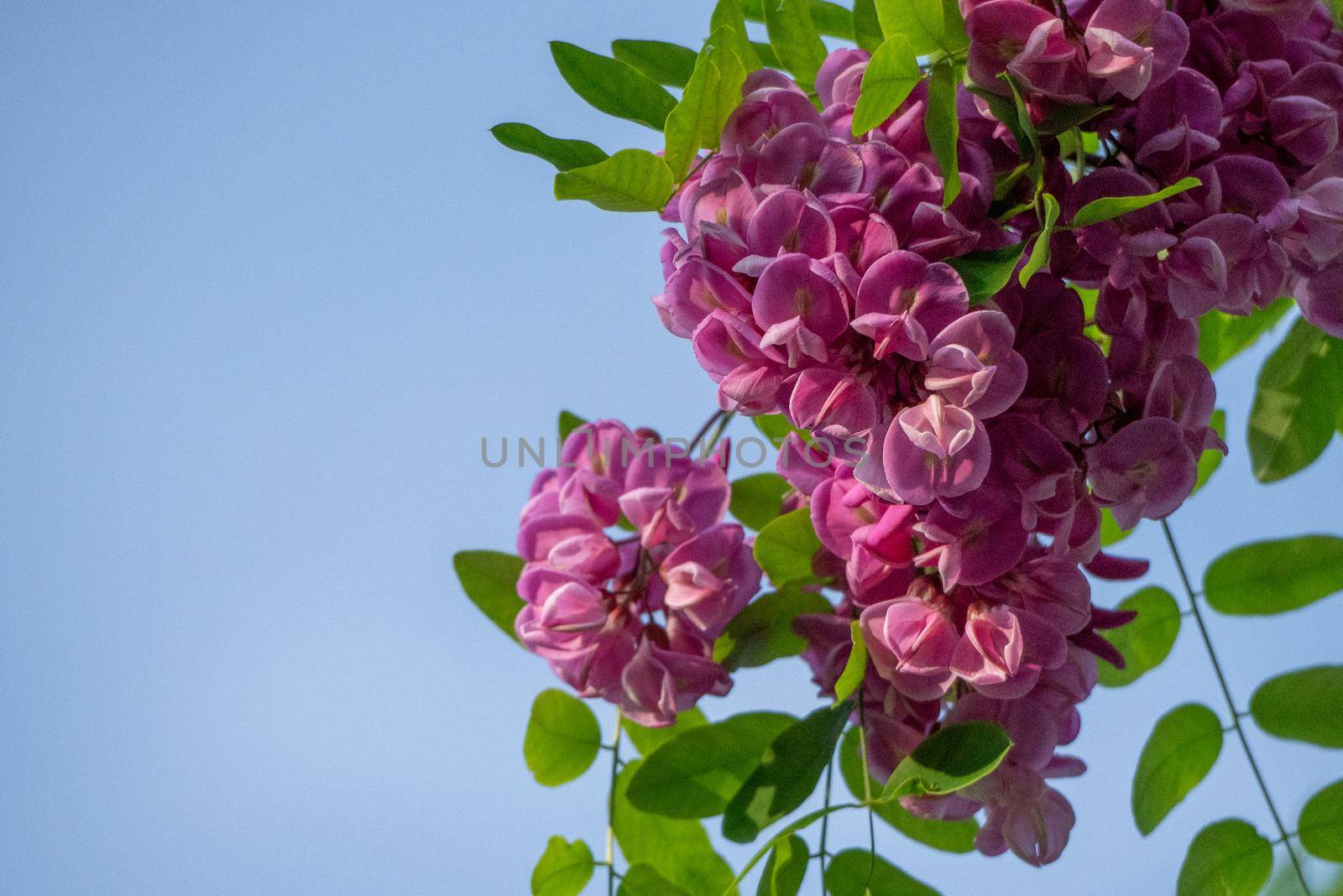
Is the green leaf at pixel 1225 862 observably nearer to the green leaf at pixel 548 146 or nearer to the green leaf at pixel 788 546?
the green leaf at pixel 788 546

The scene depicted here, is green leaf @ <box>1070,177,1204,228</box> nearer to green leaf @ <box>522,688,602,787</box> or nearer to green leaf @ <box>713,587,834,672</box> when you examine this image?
green leaf @ <box>713,587,834,672</box>

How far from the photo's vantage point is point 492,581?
0.77 metres

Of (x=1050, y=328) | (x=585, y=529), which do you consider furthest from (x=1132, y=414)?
(x=585, y=529)

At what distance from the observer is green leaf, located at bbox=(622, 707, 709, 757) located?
79 centimetres

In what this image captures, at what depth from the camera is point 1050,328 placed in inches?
21.0

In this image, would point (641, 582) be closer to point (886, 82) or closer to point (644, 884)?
point (644, 884)

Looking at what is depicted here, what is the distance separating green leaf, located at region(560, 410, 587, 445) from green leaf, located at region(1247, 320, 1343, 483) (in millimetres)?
467

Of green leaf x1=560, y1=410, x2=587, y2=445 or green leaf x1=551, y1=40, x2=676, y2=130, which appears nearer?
green leaf x1=551, y1=40, x2=676, y2=130

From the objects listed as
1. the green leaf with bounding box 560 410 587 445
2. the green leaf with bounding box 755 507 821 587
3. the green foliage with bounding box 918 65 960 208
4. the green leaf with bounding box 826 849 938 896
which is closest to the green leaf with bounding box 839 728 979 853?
the green leaf with bounding box 826 849 938 896

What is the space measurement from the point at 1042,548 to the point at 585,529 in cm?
26

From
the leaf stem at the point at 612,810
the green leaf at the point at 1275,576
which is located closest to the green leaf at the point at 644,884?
the leaf stem at the point at 612,810

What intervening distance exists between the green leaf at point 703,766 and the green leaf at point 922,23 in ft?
1.26

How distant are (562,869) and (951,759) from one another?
0.27 metres

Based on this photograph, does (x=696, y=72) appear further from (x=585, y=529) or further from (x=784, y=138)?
(x=585, y=529)
